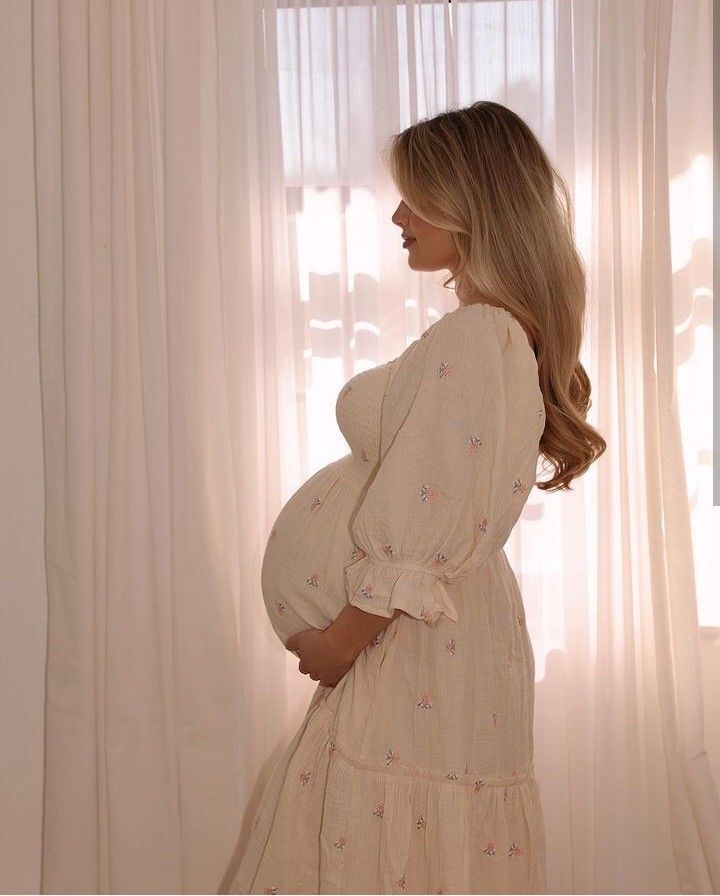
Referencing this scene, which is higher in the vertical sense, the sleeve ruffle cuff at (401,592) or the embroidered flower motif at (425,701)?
the sleeve ruffle cuff at (401,592)

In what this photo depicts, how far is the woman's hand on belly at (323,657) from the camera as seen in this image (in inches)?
48.9

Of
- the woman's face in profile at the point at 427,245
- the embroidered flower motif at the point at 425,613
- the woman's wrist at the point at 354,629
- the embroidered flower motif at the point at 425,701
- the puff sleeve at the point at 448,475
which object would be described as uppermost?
the woman's face in profile at the point at 427,245

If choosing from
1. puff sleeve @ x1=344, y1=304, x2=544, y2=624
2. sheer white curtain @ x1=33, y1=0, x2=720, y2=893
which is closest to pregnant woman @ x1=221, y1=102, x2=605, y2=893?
puff sleeve @ x1=344, y1=304, x2=544, y2=624

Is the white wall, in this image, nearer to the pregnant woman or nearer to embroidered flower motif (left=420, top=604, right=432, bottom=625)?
the pregnant woman

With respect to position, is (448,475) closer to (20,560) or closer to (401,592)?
(401,592)

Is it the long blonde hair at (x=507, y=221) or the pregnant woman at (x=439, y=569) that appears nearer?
the pregnant woman at (x=439, y=569)

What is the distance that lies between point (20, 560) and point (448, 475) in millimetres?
1212

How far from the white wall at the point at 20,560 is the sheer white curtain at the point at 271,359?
0.55 feet

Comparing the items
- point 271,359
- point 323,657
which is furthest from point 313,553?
point 271,359

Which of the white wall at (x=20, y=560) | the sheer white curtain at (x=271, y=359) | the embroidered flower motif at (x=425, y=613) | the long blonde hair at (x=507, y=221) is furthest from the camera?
the white wall at (x=20, y=560)

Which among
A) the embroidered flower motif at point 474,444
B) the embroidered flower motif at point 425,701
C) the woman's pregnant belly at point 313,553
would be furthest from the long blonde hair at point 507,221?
the embroidered flower motif at point 425,701

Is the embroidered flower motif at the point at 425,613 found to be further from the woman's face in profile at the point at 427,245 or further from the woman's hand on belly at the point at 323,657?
the woman's face in profile at the point at 427,245

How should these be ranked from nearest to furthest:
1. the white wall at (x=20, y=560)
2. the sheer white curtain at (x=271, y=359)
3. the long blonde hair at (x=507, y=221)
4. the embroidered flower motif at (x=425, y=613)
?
the embroidered flower motif at (x=425, y=613) < the long blonde hair at (x=507, y=221) < the sheer white curtain at (x=271, y=359) < the white wall at (x=20, y=560)

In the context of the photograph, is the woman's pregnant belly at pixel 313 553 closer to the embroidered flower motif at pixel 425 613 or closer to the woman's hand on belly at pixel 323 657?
the woman's hand on belly at pixel 323 657
